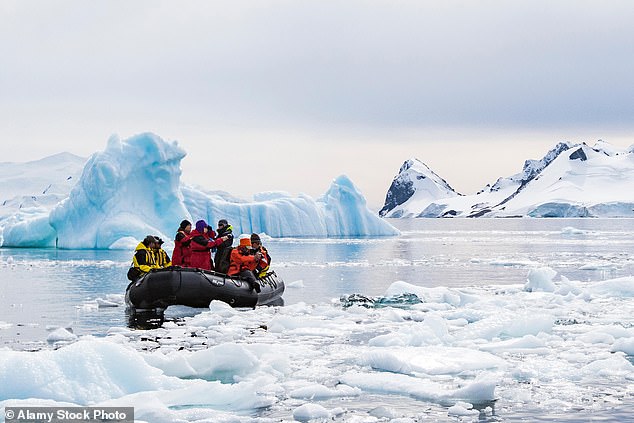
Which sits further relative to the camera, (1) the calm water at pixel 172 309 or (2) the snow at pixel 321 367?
(1) the calm water at pixel 172 309

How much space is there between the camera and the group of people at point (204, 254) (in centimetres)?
1519

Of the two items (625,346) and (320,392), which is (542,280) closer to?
(625,346)

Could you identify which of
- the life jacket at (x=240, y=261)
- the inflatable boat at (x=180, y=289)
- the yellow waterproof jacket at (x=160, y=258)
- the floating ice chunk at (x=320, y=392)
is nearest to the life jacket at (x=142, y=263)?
the yellow waterproof jacket at (x=160, y=258)

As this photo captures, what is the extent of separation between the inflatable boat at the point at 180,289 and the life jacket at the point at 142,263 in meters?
0.70

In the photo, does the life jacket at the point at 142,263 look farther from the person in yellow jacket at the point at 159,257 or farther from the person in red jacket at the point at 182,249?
the person in red jacket at the point at 182,249

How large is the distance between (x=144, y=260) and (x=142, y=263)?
71 mm

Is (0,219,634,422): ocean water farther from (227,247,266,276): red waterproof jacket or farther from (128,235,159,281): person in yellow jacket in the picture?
(227,247,266,276): red waterproof jacket

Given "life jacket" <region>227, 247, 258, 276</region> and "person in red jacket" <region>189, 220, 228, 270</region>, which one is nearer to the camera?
"person in red jacket" <region>189, 220, 228, 270</region>

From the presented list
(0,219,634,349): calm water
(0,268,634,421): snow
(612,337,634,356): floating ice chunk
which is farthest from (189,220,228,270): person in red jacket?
(612,337,634,356): floating ice chunk

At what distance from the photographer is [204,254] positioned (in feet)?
50.2

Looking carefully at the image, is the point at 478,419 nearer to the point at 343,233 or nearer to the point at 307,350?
the point at 307,350

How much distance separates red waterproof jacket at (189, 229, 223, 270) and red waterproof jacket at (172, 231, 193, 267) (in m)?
0.17

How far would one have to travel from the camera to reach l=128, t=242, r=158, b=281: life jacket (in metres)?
15.3

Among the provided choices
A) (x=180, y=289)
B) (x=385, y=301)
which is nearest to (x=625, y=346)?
(x=385, y=301)
